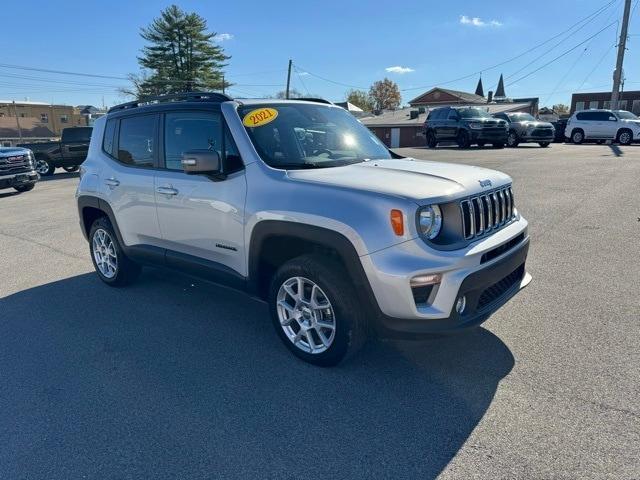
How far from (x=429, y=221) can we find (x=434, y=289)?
42cm

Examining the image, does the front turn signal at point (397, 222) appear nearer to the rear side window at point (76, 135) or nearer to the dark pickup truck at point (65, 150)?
the dark pickup truck at point (65, 150)

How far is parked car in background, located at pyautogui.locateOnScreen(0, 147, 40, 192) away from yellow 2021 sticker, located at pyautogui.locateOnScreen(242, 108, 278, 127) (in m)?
12.9

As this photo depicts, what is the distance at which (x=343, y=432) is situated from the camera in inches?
109

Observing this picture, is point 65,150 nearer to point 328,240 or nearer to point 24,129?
point 328,240

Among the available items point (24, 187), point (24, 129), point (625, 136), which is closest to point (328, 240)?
point (24, 187)

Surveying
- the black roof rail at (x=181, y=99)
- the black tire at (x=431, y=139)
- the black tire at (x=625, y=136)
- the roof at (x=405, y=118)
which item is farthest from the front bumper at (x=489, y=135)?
the roof at (x=405, y=118)

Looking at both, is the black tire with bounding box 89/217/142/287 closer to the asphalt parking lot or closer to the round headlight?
the asphalt parking lot

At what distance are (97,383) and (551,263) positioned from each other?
490 centimetres

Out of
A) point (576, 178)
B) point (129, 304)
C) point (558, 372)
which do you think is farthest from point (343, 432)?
point (576, 178)

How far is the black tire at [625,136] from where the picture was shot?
23.4m

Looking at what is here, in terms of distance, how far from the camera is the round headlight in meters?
2.91

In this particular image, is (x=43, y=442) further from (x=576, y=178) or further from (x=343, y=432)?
(x=576, y=178)

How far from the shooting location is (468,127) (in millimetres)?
22094

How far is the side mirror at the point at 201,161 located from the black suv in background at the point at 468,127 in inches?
808
